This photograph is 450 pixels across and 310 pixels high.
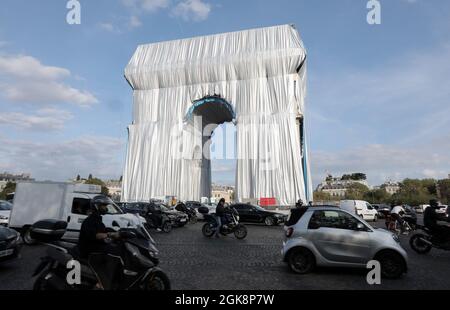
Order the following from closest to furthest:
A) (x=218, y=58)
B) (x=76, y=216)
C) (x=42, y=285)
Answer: (x=42, y=285) < (x=76, y=216) < (x=218, y=58)

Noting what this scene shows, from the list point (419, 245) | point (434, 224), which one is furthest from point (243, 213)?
point (434, 224)

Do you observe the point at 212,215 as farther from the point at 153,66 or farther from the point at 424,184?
the point at 424,184

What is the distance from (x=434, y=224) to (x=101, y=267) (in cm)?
915

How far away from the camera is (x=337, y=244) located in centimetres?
672

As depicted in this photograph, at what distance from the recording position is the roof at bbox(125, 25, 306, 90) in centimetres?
3409

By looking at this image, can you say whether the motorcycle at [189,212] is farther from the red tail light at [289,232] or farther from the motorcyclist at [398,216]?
the red tail light at [289,232]

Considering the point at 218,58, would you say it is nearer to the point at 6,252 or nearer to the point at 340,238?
the point at 340,238

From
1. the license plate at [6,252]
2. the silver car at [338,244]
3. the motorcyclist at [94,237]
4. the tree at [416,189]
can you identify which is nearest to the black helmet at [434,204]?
the silver car at [338,244]

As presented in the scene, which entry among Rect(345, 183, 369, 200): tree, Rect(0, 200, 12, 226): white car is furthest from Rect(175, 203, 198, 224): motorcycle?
Rect(345, 183, 369, 200): tree

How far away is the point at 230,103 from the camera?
1421 inches

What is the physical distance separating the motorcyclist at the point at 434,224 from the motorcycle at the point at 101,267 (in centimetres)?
829

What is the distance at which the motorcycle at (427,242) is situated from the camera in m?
8.98
